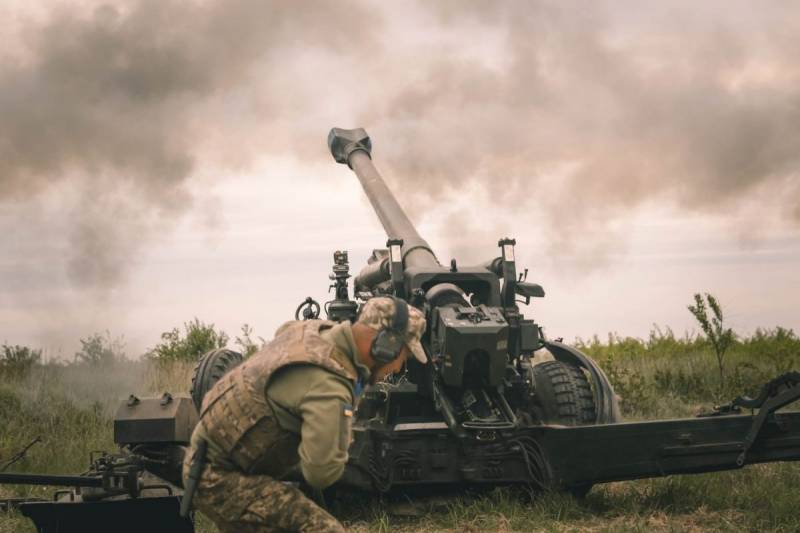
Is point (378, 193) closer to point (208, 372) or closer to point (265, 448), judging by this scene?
point (208, 372)

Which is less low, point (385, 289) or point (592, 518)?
point (385, 289)

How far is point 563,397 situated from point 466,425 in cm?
106

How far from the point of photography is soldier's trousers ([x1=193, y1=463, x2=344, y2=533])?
4633mm

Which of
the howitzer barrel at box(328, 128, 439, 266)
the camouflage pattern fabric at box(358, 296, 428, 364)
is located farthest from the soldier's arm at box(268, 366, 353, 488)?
the howitzer barrel at box(328, 128, 439, 266)

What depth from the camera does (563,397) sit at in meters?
8.20

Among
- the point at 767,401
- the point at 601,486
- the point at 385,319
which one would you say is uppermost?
the point at 385,319

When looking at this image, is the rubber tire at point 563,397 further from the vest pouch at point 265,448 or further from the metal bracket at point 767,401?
the vest pouch at point 265,448

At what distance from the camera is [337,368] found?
14.7 ft

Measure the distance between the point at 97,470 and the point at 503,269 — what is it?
3.19 m

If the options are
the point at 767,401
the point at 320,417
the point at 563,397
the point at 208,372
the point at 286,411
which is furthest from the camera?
the point at 208,372

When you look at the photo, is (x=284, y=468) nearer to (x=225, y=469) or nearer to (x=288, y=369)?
(x=225, y=469)

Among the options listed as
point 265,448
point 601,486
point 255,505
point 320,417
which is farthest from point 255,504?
point 601,486

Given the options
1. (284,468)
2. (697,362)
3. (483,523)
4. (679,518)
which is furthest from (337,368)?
(697,362)

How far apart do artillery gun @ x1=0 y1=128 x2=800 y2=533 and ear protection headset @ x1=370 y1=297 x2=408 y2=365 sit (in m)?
2.71
